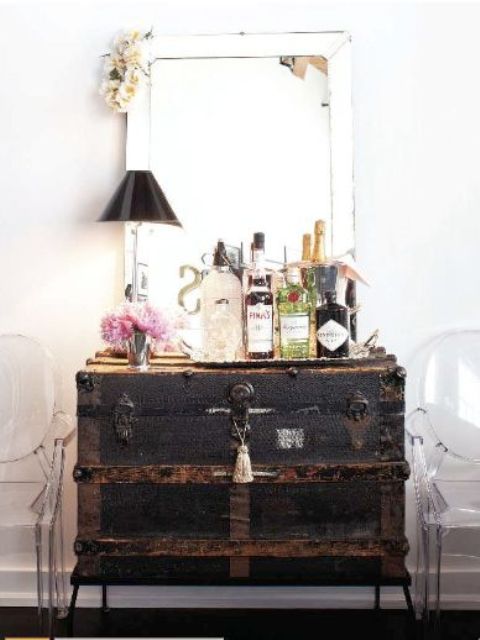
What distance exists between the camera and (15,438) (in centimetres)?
284

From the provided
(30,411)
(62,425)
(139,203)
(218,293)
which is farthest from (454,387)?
(30,411)

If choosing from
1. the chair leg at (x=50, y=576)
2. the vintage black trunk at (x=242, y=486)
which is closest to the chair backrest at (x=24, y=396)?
the chair leg at (x=50, y=576)

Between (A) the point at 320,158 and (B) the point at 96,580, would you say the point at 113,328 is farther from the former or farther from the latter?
(A) the point at 320,158

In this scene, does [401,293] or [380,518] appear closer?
[380,518]

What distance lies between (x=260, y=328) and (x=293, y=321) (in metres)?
0.10

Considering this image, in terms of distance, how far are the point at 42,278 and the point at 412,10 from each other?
5.29 feet

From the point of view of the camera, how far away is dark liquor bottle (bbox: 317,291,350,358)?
2.30m

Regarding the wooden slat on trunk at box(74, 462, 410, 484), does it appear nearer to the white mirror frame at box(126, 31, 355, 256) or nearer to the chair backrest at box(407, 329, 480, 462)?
the chair backrest at box(407, 329, 480, 462)

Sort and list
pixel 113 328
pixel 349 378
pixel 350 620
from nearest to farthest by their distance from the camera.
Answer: pixel 349 378 < pixel 113 328 < pixel 350 620

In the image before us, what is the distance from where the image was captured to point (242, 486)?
2.22m

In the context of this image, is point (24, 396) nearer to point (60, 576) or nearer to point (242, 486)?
point (60, 576)

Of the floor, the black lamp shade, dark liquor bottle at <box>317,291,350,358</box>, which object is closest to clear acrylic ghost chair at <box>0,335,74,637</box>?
the floor

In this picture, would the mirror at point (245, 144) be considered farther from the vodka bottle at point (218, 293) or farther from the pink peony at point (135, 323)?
the pink peony at point (135, 323)

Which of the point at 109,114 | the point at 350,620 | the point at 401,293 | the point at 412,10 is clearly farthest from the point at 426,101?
the point at 350,620
